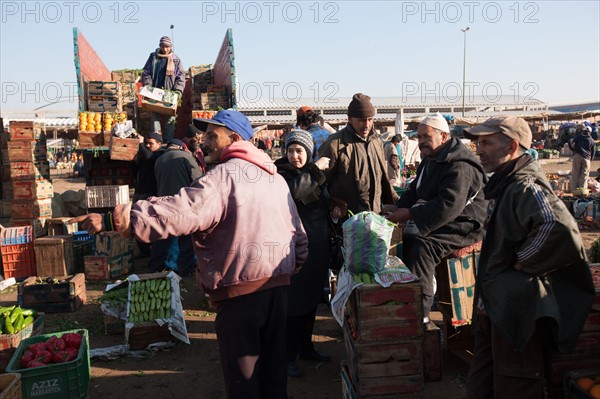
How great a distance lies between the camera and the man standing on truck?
10.3 m

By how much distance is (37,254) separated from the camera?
7.91 m

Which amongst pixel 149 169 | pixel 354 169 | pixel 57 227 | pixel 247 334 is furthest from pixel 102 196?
pixel 247 334

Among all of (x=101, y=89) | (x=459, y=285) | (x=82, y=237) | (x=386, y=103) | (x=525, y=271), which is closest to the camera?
(x=525, y=271)

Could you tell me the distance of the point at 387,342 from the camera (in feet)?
12.1

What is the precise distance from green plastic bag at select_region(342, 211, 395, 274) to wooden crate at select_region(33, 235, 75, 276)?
19.1 feet

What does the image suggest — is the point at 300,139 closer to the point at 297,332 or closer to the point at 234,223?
the point at 297,332

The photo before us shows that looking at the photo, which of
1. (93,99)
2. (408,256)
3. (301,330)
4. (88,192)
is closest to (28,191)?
(88,192)

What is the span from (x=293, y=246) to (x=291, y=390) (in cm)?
193

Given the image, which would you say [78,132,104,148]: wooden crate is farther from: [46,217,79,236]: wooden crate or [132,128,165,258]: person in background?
[132,128,165,258]: person in background

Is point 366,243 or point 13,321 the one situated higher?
point 366,243

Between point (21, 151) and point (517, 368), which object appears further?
point (21, 151)

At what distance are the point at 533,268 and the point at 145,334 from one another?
4017 millimetres

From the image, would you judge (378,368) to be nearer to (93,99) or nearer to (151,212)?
(151,212)

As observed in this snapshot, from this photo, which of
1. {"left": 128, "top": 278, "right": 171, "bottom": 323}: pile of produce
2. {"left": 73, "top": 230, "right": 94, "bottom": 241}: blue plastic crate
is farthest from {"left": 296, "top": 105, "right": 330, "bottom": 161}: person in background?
{"left": 73, "top": 230, "right": 94, "bottom": 241}: blue plastic crate
